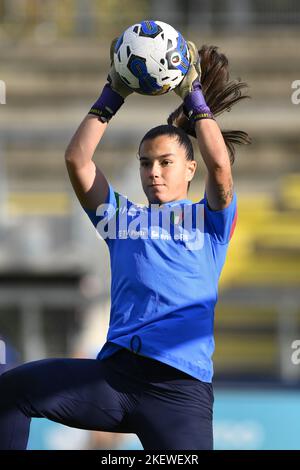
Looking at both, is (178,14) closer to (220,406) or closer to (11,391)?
(220,406)

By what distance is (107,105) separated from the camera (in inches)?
145

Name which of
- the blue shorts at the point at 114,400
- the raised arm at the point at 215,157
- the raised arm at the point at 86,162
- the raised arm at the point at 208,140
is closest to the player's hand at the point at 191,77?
the raised arm at the point at 208,140

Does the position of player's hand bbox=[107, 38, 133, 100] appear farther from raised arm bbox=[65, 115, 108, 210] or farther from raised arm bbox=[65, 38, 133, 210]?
raised arm bbox=[65, 115, 108, 210]

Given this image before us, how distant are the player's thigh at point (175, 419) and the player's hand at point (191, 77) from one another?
1.01m

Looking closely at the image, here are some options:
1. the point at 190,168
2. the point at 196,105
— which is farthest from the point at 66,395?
the point at 196,105

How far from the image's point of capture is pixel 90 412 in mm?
3520

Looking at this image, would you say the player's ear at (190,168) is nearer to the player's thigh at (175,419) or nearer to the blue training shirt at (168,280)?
the blue training shirt at (168,280)

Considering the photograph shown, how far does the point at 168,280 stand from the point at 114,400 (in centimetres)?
44

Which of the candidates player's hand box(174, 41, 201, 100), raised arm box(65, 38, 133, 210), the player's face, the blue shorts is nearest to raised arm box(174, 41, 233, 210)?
player's hand box(174, 41, 201, 100)

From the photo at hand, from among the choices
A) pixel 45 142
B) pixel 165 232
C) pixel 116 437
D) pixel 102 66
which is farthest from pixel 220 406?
pixel 102 66

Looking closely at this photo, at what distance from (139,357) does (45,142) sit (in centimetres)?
869

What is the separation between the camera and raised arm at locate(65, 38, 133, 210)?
364 centimetres

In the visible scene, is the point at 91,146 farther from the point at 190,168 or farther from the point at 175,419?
the point at 175,419

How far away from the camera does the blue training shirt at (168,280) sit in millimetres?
3523
